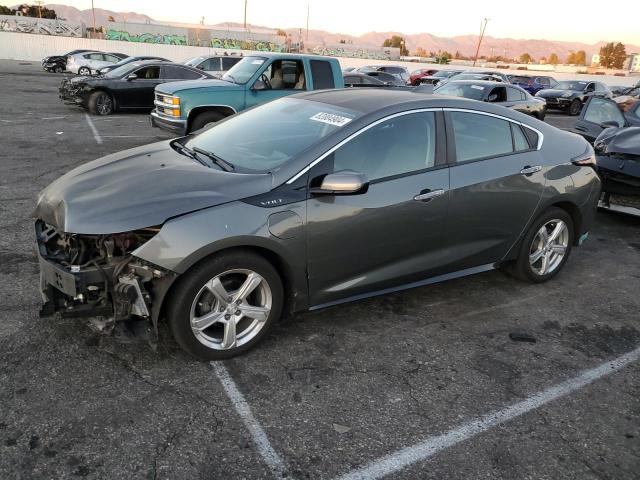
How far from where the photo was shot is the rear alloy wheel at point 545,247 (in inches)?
187

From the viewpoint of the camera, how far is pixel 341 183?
338cm

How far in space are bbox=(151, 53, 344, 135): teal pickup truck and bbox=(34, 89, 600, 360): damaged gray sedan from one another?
542 cm

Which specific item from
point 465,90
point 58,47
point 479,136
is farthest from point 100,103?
point 58,47

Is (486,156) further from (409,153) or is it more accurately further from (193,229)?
(193,229)

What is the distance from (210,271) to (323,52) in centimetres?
6678

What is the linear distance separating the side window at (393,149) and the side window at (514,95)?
10.8 meters

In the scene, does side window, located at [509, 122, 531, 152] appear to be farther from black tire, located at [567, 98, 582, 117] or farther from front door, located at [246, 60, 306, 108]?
black tire, located at [567, 98, 582, 117]

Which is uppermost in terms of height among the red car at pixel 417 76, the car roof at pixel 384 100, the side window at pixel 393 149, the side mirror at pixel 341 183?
the car roof at pixel 384 100

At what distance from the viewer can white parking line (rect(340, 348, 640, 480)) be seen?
105 inches

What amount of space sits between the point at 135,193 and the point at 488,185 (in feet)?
8.62

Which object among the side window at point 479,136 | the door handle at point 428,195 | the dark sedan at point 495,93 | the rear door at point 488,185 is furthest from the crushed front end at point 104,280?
the dark sedan at point 495,93

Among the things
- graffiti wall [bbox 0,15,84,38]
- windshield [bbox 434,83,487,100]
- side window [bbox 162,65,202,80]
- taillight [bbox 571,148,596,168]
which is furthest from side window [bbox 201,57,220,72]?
graffiti wall [bbox 0,15,84,38]

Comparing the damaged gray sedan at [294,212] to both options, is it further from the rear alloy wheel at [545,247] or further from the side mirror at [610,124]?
the side mirror at [610,124]

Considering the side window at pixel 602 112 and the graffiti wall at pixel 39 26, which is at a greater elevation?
the side window at pixel 602 112
